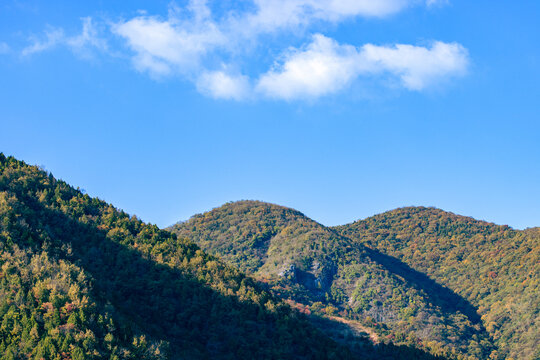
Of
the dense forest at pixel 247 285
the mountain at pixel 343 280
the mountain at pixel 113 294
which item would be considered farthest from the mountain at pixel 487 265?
the mountain at pixel 113 294

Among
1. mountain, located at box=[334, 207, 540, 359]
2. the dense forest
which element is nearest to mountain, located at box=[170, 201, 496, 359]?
the dense forest

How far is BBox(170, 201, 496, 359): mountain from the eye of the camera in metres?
120

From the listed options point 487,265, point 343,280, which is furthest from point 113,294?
point 487,265

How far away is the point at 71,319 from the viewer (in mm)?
51688

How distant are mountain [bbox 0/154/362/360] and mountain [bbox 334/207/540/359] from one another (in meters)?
46.5

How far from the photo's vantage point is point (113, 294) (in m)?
69.1

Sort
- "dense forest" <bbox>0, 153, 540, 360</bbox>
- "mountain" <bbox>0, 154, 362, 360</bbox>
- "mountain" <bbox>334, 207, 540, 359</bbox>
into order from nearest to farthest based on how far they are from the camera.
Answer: "mountain" <bbox>0, 154, 362, 360</bbox>, "dense forest" <bbox>0, 153, 540, 360</bbox>, "mountain" <bbox>334, 207, 540, 359</bbox>

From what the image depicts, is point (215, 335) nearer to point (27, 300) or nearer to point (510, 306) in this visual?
point (27, 300)

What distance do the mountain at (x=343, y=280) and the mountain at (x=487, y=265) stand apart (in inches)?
169

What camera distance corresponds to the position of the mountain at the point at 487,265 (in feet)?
399

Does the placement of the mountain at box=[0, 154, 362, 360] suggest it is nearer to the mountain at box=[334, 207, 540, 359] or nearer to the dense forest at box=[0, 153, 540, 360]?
the dense forest at box=[0, 153, 540, 360]

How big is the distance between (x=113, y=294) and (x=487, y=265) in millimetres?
123288

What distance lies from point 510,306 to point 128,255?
98.3 m

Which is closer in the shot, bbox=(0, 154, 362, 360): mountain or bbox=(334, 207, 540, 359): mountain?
bbox=(0, 154, 362, 360): mountain
